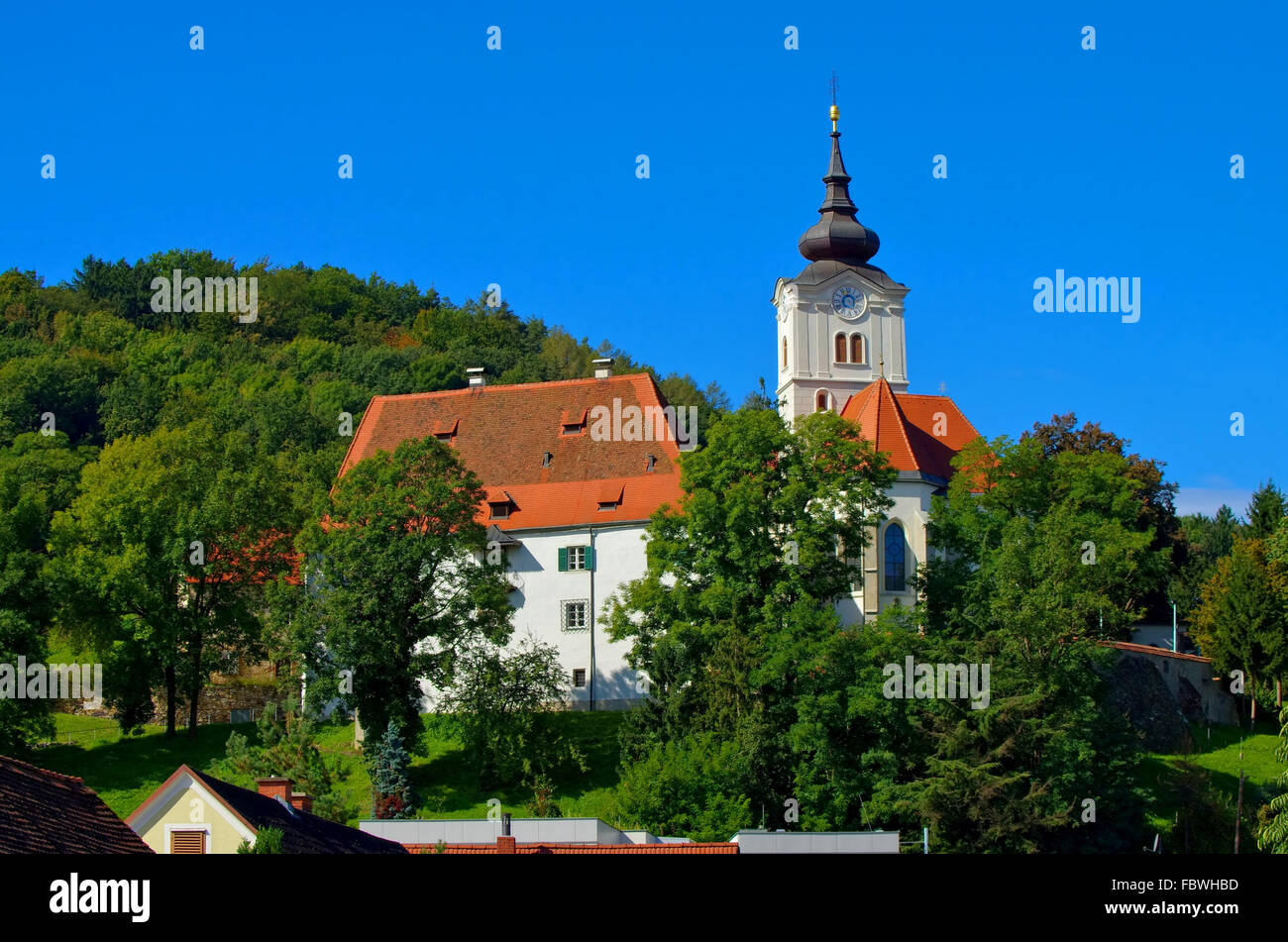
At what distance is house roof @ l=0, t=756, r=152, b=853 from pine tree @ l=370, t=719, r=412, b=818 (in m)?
27.0

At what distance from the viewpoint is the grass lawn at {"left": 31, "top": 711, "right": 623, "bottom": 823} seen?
159ft

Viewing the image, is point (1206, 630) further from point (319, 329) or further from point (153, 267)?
point (153, 267)

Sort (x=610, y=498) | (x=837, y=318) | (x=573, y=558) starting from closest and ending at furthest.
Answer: (x=573, y=558)
(x=610, y=498)
(x=837, y=318)

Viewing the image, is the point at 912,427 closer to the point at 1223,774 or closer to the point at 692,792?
the point at 1223,774

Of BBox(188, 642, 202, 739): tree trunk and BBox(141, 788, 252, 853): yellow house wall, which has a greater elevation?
BBox(188, 642, 202, 739): tree trunk

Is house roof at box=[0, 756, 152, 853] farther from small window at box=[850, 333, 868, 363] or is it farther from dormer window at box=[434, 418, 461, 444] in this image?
small window at box=[850, 333, 868, 363]

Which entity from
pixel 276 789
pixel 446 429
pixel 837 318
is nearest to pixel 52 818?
pixel 276 789

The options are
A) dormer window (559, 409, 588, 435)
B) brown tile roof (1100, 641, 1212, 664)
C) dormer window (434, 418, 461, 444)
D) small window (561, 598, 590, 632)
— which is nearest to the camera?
brown tile roof (1100, 641, 1212, 664)

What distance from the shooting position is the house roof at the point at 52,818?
56.8 ft

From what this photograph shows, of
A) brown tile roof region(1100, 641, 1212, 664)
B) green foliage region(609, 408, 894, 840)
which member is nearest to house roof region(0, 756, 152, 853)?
green foliage region(609, 408, 894, 840)

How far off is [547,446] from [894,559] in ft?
44.2

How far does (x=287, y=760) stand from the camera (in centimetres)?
4822

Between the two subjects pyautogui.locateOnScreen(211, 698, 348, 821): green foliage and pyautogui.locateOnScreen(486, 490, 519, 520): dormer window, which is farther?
pyautogui.locateOnScreen(486, 490, 519, 520): dormer window
